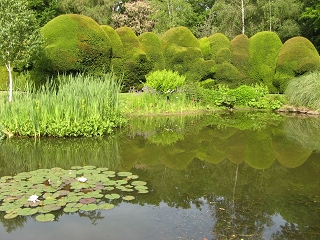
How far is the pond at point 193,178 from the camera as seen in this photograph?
3395 mm

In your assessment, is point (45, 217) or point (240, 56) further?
point (240, 56)

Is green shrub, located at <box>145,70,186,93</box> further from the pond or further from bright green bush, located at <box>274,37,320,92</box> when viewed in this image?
bright green bush, located at <box>274,37,320,92</box>

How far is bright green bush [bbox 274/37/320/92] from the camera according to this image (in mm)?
13469

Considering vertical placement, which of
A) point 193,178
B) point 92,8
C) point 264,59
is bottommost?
point 193,178

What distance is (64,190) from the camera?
410 cm

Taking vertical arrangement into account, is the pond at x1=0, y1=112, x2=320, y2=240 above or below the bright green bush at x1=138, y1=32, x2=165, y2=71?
below

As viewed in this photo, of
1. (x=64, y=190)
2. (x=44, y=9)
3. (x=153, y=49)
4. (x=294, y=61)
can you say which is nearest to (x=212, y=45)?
(x=153, y=49)

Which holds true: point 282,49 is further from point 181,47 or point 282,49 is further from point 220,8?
point 220,8

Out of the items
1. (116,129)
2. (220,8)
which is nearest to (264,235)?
(116,129)

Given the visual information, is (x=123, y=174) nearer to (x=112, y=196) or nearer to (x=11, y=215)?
(x=112, y=196)

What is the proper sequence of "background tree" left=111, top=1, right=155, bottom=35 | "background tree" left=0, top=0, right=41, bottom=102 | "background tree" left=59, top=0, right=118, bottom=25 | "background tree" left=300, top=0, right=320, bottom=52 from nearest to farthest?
1. "background tree" left=0, top=0, right=41, bottom=102
2. "background tree" left=300, top=0, right=320, bottom=52
3. "background tree" left=111, top=1, right=155, bottom=35
4. "background tree" left=59, top=0, right=118, bottom=25

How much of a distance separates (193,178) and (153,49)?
975cm

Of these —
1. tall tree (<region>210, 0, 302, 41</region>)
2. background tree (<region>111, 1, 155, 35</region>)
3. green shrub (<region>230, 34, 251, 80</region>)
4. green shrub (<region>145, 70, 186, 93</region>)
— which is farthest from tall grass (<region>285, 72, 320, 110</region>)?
background tree (<region>111, 1, 155, 35</region>)

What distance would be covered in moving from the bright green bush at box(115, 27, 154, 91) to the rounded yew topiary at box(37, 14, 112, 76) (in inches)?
54.7
